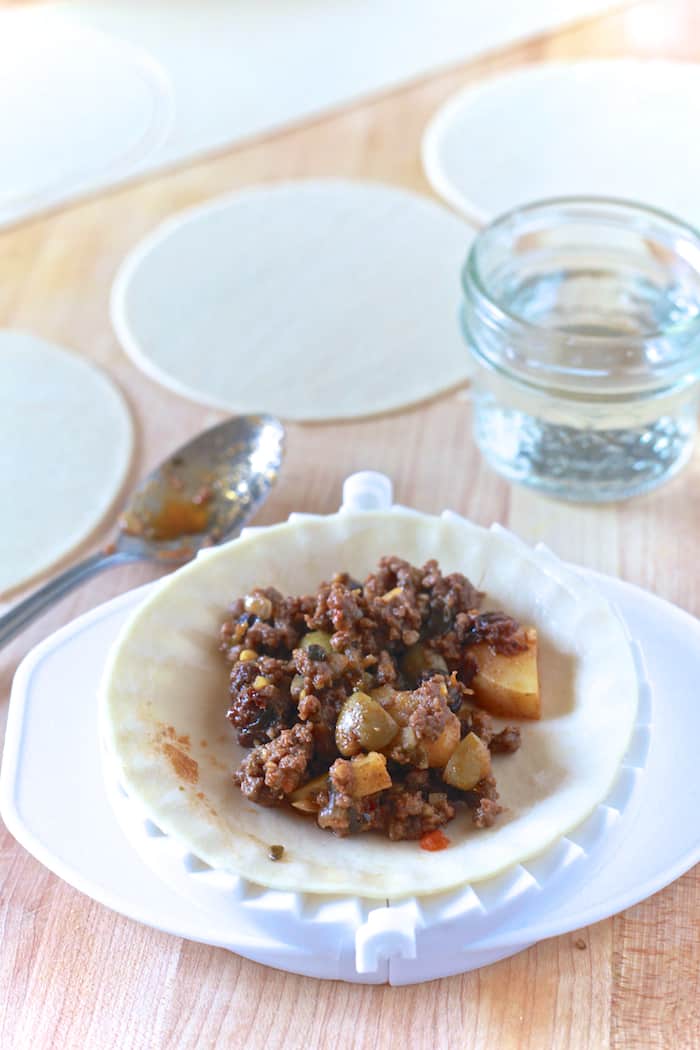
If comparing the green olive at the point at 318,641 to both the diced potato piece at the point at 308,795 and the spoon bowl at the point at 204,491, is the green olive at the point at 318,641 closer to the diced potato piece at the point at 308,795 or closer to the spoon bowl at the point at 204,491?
the diced potato piece at the point at 308,795

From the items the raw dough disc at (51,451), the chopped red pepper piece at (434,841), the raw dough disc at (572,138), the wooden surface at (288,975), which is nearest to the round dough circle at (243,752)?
the chopped red pepper piece at (434,841)

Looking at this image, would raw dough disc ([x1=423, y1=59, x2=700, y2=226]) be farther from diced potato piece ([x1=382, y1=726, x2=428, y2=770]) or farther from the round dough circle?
diced potato piece ([x1=382, y1=726, x2=428, y2=770])

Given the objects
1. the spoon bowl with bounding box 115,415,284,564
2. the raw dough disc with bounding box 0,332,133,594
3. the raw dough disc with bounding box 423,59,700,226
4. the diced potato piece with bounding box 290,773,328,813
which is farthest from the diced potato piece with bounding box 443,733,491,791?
the raw dough disc with bounding box 423,59,700,226

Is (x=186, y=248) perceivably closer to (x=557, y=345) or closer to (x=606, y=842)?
(x=557, y=345)

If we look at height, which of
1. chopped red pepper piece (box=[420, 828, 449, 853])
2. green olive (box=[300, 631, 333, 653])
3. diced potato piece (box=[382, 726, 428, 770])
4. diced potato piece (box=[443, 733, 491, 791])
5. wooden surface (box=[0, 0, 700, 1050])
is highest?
green olive (box=[300, 631, 333, 653])

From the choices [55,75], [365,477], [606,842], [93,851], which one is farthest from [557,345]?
[55,75]
